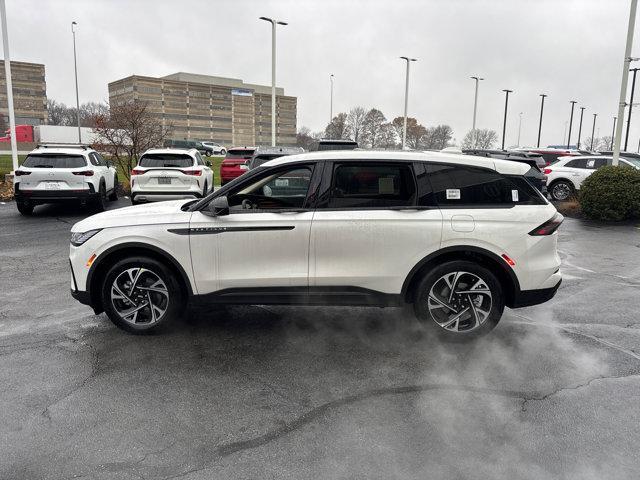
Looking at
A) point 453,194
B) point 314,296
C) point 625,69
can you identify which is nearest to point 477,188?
point 453,194

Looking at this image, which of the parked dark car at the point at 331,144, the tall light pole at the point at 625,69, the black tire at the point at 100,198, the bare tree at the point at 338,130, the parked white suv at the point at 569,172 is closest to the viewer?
the black tire at the point at 100,198

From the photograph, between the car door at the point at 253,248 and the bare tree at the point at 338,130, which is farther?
the bare tree at the point at 338,130

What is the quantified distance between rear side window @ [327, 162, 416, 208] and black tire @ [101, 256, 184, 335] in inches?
65.0

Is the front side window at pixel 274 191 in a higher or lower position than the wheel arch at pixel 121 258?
higher

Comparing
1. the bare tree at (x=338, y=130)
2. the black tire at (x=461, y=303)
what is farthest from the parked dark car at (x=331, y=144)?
the bare tree at (x=338, y=130)

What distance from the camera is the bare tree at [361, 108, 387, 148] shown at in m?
85.4

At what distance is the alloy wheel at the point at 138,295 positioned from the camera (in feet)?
15.4

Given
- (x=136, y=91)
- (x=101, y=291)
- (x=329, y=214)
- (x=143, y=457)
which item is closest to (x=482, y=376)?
(x=329, y=214)

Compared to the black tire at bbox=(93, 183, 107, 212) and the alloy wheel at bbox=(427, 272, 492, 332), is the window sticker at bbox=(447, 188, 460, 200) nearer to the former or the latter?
the alloy wheel at bbox=(427, 272, 492, 332)

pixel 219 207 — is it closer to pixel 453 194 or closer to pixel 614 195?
pixel 453 194

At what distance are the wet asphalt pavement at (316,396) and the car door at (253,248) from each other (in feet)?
1.91

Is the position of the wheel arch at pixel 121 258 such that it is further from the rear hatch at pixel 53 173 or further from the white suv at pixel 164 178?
the rear hatch at pixel 53 173

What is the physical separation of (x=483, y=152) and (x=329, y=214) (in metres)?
13.8

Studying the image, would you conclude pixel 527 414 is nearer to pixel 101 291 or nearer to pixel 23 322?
pixel 101 291
